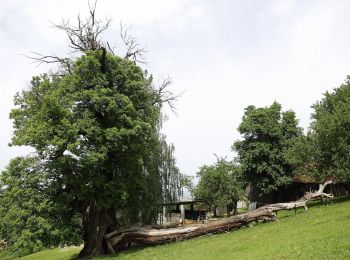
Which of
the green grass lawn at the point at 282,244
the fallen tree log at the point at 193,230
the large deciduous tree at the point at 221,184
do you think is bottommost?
the green grass lawn at the point at 282,244

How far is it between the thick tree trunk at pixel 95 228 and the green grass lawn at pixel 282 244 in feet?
12.0

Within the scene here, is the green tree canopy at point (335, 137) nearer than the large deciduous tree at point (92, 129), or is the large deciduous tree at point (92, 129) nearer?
the large deciduous tree at point (92, 129)

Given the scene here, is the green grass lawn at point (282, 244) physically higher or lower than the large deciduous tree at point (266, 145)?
lower

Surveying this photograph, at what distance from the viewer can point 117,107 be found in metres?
30.0

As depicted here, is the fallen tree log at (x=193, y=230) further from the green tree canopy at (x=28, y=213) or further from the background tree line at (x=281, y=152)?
the background tree line at (x=281, y=152)

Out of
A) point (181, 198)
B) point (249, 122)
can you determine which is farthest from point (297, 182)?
point (181, 198)

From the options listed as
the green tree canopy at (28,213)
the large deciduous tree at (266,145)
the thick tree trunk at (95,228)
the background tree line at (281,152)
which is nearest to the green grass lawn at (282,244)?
the thick tree trunk at (95,228)

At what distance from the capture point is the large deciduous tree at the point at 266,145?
4416 cm

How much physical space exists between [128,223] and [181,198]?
1060 cm

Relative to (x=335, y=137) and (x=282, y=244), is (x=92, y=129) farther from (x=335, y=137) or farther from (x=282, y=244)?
(x=335, y=137)

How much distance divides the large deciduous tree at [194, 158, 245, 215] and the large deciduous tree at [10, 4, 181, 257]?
14781 mm

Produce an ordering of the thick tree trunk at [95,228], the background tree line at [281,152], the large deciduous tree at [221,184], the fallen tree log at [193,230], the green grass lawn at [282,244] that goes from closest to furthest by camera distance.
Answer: the green grass lawn at [282,244] < the fallen tree log at [193,230] < the thick tree trunk at [95,228] < the background tree line at [281,152] < the large deciduous tree at [221,184]

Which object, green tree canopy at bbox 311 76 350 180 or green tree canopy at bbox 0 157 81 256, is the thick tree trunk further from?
green tree canopy at bbox 311 76 350 180

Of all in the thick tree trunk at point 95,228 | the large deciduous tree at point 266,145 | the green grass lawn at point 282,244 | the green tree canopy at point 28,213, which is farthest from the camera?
the large deciduous tree at point 266,145
